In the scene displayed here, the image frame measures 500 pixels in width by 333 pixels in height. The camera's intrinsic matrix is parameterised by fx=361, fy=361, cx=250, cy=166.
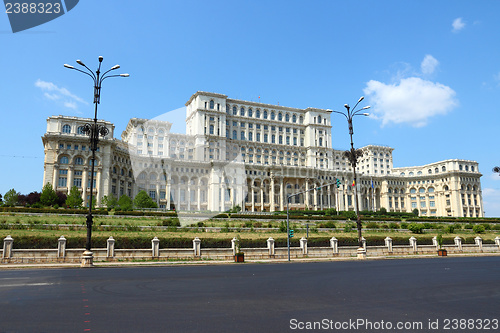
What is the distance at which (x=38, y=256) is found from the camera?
93.2 ft

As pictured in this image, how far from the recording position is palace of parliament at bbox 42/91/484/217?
290 feet

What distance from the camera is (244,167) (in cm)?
10812

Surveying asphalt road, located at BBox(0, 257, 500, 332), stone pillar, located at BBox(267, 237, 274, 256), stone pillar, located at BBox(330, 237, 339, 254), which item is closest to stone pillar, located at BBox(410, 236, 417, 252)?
stone pillar, located at BBox(330, 237, 339, 254)

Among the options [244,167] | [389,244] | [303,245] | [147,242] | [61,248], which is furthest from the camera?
[244,167]

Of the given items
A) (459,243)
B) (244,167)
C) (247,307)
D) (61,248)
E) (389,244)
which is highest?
(244,167)

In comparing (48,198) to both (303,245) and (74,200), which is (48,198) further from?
(303,245)

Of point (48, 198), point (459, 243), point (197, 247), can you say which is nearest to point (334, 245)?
point (197, 247)

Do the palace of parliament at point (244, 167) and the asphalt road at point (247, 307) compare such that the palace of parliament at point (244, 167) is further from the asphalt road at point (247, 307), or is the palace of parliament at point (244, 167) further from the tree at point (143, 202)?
the asphalt road at point (247, 307)

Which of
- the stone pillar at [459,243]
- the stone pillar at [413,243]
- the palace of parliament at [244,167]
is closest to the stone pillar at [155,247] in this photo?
the stone pillar at [413,243]

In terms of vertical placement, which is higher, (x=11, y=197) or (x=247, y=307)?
(x=11, y=197)

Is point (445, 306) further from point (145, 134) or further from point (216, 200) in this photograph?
point (145, 134)

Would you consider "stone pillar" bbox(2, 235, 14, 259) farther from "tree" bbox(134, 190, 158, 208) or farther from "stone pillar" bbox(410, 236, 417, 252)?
"tree" bbox(134, 190, 158, 208)

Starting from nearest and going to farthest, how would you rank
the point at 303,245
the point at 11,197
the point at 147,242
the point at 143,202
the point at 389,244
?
the point at 147,242 → the point at 303,245 → the point at 389,244 → the point at 11,197 → the point at 143,202

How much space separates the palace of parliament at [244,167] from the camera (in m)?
88.4
